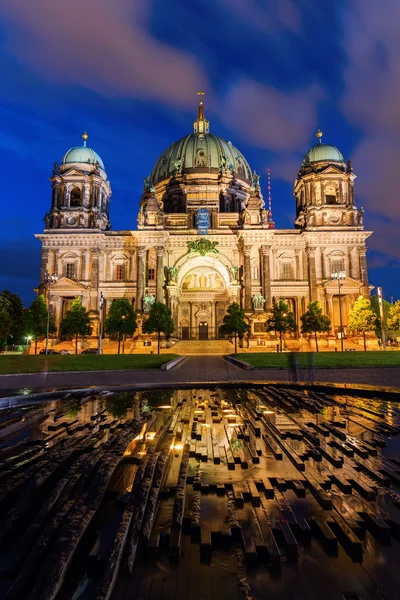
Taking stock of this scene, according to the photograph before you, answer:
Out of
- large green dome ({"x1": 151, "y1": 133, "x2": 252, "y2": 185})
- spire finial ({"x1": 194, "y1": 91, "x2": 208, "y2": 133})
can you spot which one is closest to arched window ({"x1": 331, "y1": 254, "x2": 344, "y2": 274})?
large green dome ({"x1": 151, "y1": 133, "x2": 252, "y2": 185})

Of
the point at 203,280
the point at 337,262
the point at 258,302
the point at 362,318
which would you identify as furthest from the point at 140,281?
the point at 362,318

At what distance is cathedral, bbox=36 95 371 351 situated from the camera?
5781 centimetres

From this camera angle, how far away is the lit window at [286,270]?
198ft

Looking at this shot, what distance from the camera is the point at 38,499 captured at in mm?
4258

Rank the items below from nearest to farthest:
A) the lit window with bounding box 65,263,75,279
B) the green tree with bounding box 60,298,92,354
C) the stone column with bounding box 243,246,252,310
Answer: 1. the green tree with bounding box 60,298,92,354
2. the stone column with bounding box 243,246,252,310
3. the lit window with bounding box 65,263,75,279

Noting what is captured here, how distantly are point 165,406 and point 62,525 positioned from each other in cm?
652

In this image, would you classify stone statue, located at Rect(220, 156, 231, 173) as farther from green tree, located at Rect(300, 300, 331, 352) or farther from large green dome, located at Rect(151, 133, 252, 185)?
green tree, located at Rect(300, 300, 331, 352)

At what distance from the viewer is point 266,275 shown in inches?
2260

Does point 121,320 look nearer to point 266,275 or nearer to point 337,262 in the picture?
point 266,275

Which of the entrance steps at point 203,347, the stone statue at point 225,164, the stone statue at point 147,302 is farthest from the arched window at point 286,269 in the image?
the stone statue at point 225,164

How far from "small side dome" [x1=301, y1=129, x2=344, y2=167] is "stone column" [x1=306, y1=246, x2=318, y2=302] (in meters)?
16.3

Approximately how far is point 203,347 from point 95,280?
71.3 ft

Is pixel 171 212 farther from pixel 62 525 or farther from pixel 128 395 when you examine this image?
pixel 62 525

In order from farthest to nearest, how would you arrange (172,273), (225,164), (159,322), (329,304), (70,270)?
(225,164), (70,270), (172,273), (329,304), (159,322)
